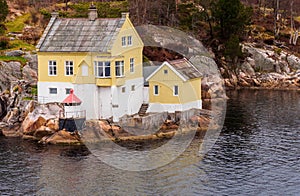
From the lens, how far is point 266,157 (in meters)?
43.9

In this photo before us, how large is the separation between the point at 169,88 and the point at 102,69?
6641 mm

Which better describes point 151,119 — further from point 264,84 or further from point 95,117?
point 264,84

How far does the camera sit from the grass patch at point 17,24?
76938 mm

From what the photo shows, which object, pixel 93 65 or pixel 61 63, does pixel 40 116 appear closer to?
pixel 61 63

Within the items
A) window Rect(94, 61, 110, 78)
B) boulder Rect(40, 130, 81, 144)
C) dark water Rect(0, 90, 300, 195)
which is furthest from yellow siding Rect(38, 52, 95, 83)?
dark water Rect(0, 90, 300, 195)

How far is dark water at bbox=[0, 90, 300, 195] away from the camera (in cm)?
3684

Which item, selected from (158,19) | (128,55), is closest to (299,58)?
(158,19)

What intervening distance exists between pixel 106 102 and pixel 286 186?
18916mm

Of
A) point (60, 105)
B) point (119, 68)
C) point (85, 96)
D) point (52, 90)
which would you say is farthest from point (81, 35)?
point (60, 105)

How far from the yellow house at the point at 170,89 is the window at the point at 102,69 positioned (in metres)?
4.91

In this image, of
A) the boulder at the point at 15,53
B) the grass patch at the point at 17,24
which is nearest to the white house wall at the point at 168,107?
the boulder at the point at 15,53

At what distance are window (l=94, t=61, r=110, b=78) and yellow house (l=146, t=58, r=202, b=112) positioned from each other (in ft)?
16.1

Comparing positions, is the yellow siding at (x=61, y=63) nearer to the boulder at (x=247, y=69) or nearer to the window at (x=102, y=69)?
the window at (x=102, y=69)

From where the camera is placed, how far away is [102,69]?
1994 inches
